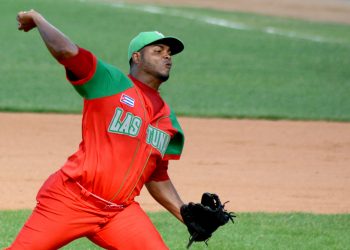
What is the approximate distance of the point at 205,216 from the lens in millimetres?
7062

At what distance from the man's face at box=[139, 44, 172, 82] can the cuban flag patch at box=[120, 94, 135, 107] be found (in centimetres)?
27

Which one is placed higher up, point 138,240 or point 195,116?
point 138,240

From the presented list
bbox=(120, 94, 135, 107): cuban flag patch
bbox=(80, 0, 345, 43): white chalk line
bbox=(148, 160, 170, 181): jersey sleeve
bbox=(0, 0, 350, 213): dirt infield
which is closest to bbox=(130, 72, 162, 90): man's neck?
bbox=(120, 94, 135, 107): cuban flag patch

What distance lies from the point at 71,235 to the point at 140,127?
769 mm

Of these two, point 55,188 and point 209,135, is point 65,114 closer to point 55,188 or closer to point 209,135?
point 209,135

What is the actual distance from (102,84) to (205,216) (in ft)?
3.66

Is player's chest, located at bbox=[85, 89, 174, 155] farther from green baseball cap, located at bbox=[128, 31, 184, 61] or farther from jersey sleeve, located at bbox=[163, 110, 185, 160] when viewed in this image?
green baseball cap, located at bbox=[128, 31, 184, 61]

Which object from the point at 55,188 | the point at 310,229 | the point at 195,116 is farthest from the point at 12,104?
the point at 55,188

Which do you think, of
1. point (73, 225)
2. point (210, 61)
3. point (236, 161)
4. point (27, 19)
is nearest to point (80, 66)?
point (27, 19)

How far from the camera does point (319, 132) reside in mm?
15367

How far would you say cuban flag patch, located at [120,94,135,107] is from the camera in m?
6.72

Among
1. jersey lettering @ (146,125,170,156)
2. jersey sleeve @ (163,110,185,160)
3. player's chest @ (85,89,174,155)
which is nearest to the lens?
player's chest @ (85,89,174,155)

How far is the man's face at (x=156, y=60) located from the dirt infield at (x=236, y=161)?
13.1ft

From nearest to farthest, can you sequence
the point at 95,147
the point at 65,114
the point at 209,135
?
the point at 95,147 → the point at 209,135 → the point at 65,114
